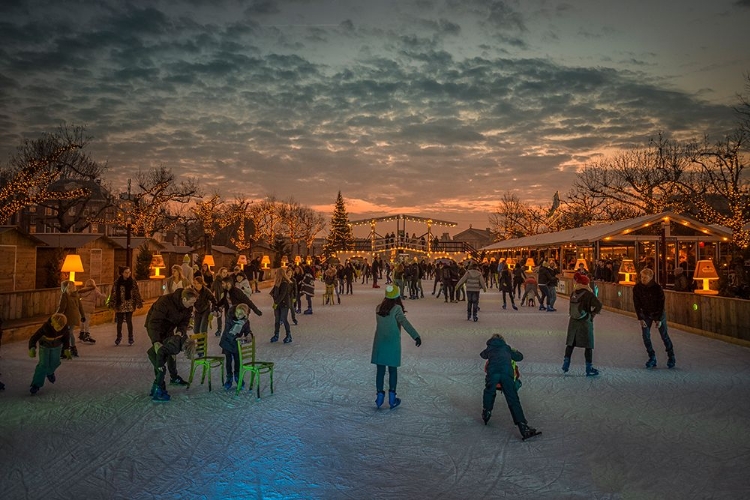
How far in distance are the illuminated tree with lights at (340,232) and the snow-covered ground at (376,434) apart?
177 ft

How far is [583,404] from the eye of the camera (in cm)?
592

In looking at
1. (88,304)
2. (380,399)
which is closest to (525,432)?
(380,399)

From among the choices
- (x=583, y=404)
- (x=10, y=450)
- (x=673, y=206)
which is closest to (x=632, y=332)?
(x=583, y=404)

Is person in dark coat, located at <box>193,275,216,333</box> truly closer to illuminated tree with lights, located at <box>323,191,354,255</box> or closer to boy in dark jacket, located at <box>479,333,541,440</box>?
boy in dark jacket, located at <box>479,333,541,440</box>

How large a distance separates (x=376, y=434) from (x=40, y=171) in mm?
24702

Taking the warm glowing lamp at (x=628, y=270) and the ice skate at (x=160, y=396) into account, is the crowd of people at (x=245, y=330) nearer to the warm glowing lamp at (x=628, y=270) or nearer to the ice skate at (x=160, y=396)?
the ice skate at (x=160, y=396)

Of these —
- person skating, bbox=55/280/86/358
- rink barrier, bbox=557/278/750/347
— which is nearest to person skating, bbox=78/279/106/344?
person skating, bbox=55/280/86/358

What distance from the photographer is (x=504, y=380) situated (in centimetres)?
486

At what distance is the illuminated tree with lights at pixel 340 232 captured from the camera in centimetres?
6288

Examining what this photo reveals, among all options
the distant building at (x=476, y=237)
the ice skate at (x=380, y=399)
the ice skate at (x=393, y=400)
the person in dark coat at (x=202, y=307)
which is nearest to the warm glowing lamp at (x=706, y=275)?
the ice skate at (x=393, y=400)

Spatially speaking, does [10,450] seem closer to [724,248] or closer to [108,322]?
[108,322]

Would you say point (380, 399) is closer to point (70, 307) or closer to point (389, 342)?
point (389, 342)

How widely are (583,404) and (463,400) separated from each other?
52.9 inches

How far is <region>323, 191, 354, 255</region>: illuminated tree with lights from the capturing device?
6288 centimetres
